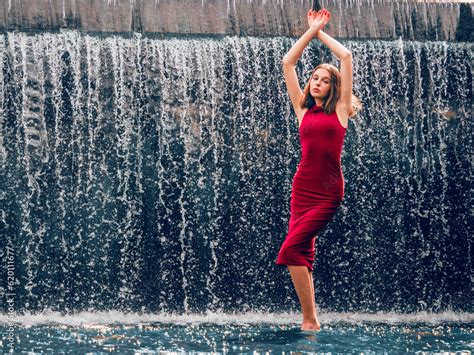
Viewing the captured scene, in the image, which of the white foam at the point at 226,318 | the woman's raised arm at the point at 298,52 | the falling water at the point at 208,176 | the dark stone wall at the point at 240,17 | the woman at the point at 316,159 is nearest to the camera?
the woman's raised arm at the point at 298,52

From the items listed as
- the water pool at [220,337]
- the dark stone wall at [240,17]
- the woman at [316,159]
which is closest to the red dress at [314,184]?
the woman at [316,159]

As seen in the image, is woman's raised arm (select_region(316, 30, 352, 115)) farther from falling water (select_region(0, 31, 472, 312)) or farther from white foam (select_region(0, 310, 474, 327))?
falling water (select_region(0, 31, 472, 312))

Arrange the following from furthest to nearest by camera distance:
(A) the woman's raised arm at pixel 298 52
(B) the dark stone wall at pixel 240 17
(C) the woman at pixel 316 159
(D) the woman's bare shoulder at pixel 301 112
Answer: (B) the dark stone wall at pixel 240 17 → (D) the woman's bare shoulder at pixel 301 112 → (C) the woman at pixel 316 159 → (A) the woman's raised arm at pixel 298 52

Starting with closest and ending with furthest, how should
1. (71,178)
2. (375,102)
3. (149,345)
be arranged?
(149,345) < (71,178) < (375,102)

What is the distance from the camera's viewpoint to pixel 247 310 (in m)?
11.5

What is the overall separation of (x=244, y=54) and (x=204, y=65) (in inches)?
20.9

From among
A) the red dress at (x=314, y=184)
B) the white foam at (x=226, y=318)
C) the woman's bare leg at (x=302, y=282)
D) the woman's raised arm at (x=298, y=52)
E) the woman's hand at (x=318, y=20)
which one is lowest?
the white foam at (x=226, y=318)

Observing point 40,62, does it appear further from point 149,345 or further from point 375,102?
point 149,345

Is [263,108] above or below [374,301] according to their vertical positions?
above

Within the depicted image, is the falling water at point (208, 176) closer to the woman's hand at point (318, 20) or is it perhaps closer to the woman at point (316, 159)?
the woman at point (316, 159)

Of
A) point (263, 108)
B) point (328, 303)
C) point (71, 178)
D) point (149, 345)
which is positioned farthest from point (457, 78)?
point (149, 345)

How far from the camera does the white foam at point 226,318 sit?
419 inches

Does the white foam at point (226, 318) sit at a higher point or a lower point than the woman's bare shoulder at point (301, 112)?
lower

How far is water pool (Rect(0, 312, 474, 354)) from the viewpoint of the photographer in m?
7.04
